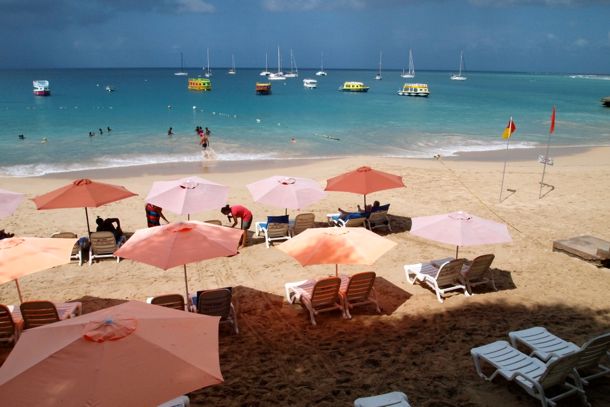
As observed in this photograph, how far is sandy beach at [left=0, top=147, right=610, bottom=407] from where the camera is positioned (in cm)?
561

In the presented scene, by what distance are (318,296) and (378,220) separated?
5.27 metres

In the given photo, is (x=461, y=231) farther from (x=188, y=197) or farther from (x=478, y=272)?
(x=188, y=197)

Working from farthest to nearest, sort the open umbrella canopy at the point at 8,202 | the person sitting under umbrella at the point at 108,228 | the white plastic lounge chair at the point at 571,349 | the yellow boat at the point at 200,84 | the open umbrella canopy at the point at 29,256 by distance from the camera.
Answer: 1. the yellow boat at the point at 200,84
2. the person sitting under umbrella at the point at 108,228
3. the open umbrella canopy at the point at 8,202
4. the open umbrella canopy at the point at 29,256
5. the white plastic lounge chair at the point at 571,349

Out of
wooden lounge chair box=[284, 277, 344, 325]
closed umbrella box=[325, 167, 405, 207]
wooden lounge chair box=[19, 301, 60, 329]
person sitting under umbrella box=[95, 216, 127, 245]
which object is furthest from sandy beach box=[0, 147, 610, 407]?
closed umbrella box=[325, 167, 405, 207]

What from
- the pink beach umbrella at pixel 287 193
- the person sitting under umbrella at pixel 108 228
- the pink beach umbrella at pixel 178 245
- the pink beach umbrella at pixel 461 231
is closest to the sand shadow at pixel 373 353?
the pink beach umbrella at pixel 461 231

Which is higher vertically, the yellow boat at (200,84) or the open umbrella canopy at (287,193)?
the yellow boat at (200,84)

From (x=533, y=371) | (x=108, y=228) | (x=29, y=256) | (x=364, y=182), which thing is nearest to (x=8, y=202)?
(x=108, y=228)

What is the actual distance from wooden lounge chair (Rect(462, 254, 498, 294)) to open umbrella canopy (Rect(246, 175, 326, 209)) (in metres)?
3.83

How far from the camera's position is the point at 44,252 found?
6.75 meters

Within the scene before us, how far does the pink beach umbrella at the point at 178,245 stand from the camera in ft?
21.1

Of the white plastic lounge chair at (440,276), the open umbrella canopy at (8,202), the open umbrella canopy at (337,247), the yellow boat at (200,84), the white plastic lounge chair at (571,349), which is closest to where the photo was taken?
the white plastic lounge chair at (571,349)

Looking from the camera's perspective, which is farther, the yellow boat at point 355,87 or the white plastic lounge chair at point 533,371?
the yellow boat at point 355,87

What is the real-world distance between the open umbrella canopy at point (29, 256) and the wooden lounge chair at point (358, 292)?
14.4 feet

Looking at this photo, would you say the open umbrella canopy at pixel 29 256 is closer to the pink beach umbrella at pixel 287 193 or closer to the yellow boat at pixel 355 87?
the pink beach umbrella at pixel 287 193
